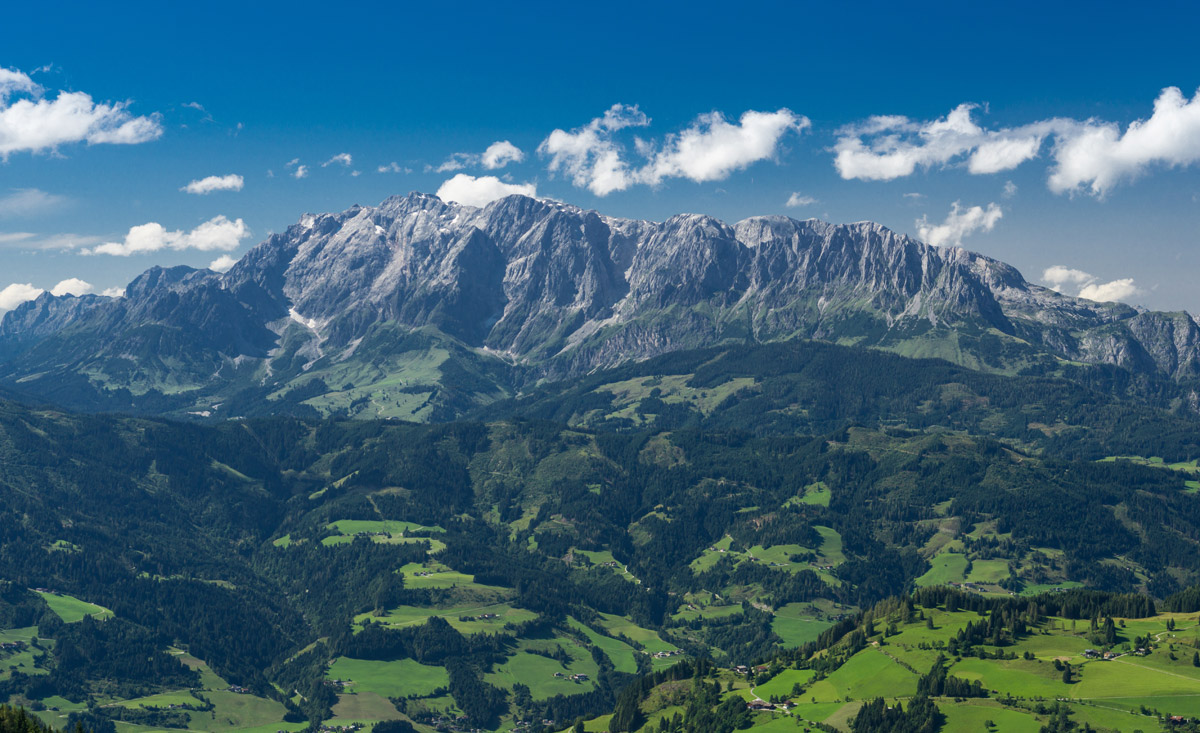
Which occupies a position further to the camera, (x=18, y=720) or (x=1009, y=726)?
(x=1009, y=726)

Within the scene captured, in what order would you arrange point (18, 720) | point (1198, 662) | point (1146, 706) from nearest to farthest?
1. point (18, 720)
2. point (1146, 706)
3. point (1198, 662)

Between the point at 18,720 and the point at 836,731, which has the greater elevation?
the point at 18,720

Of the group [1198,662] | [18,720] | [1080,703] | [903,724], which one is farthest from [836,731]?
[18,720]

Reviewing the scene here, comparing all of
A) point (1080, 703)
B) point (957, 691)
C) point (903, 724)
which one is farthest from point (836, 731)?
point (1080, 703)

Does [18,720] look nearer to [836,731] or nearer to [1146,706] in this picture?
[836,731]

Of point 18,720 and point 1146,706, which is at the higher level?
point 18,720

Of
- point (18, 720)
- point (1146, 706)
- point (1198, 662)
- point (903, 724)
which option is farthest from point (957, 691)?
point (18, 720)

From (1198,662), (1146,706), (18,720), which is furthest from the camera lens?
(1198,662)

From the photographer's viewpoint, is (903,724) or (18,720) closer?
(18,720)

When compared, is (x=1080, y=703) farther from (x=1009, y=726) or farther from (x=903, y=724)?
(x=903, y=724)
